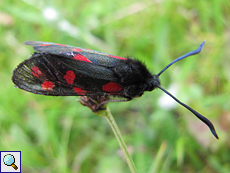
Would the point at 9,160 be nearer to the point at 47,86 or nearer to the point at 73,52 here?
the point at 47,86

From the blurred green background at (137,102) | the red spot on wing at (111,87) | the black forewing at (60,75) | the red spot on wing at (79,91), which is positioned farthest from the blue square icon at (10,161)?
the red spot on wing at (111,87)

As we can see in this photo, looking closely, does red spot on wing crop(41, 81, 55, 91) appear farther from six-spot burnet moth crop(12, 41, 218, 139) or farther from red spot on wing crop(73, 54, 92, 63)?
red spot on wing crop(73, 54, 92, 63)

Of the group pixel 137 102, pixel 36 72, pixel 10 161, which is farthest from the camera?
pixel 137 102

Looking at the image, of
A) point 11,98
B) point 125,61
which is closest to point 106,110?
point 125,61

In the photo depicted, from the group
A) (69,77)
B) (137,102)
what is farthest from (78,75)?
(137,102)

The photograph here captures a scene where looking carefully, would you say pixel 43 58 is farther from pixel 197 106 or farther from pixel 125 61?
pixel 197 106

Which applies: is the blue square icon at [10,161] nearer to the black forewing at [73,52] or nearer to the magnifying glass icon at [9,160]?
the magnifying glass icon at [9,160]
